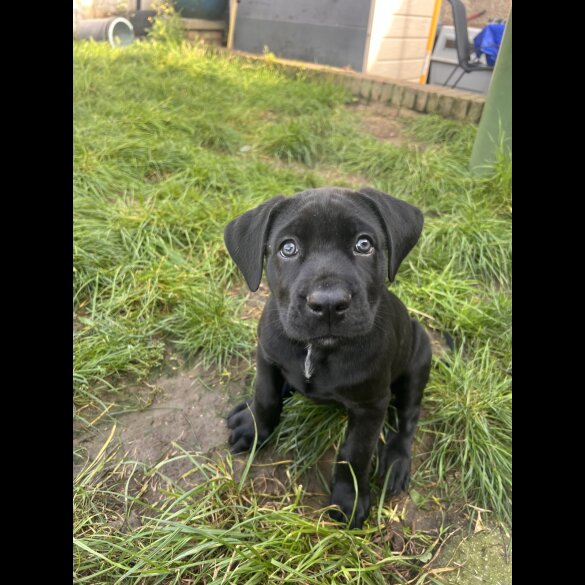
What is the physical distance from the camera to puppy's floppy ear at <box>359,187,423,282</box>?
7.72ft

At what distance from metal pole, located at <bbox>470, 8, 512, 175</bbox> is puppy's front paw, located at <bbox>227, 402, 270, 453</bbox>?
4193 millimetres

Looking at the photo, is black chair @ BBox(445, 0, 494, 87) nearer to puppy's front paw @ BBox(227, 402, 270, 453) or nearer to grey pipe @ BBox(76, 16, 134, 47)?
grey pipe @ BBox(76, 16, 134, 47)

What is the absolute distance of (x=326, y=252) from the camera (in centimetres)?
222

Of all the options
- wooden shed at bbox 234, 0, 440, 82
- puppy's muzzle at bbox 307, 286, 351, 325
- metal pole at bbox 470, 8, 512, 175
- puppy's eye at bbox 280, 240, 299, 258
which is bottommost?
puppy's muzzle at bbox 307, 286, 351, 325

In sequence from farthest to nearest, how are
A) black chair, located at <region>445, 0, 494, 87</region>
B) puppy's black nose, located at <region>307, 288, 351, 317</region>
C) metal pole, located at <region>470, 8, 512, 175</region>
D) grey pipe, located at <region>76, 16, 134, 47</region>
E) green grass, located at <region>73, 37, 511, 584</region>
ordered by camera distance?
grey pipe, located at <region>76, 16, 134, 47</region>, black chair, located at <region>445, 0, 494, 87</region>, metal pole, located at <region>470, 8, 512, 175</region>, green grass, located at <region>73, 37, 511, 584</region>, puppy's black nose, located at <region>307, 288, 351, 317</region>

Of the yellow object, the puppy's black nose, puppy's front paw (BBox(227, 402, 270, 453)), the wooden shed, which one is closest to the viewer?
the puppy's black nose

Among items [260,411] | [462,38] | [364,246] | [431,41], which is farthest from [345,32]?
[260,411]

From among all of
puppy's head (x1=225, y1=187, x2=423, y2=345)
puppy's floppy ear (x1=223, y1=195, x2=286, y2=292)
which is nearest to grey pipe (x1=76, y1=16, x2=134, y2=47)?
puppy's floppy ear (x1=223, y1=195, x2=286, y2=292)

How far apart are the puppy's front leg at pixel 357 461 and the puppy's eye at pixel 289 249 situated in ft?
2.59

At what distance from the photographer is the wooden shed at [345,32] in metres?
9.75

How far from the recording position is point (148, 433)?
9.55ft

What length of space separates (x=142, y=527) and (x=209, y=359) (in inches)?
51.2

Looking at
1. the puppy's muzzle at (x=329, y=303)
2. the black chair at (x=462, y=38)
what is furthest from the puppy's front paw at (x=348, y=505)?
the black chair at (x=462, y=38)
